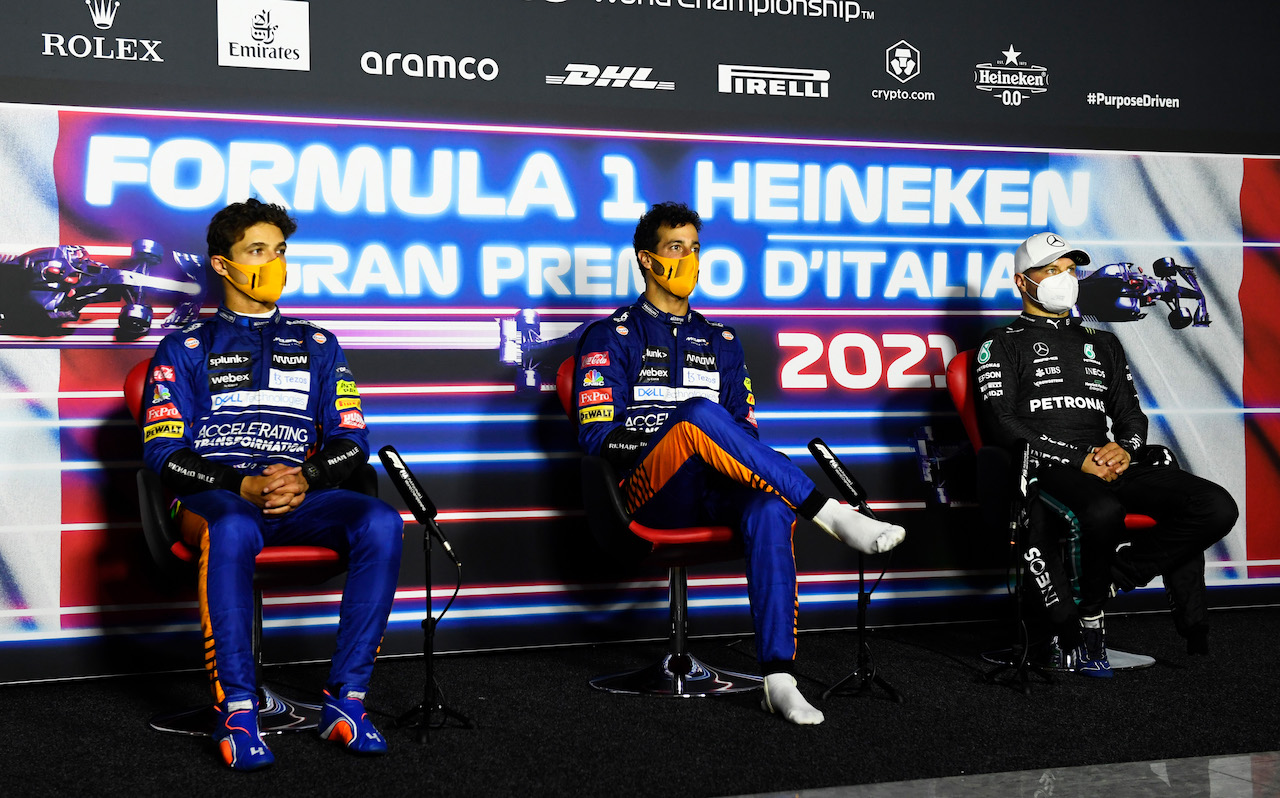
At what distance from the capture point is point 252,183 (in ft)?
12.0

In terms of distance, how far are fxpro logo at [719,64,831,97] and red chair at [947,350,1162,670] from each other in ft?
3.95

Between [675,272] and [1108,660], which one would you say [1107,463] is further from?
[675,272]

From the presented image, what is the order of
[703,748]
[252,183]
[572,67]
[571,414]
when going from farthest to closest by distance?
[572,67] < [252,183] < [571,414] < [703,748]

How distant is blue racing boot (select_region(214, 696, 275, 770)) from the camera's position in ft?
8.12

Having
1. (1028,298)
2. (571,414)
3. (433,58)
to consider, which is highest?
(433,58)

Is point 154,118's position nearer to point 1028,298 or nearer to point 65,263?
point 65,263

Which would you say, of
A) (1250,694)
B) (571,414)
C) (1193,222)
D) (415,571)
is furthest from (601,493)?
(1193,222)

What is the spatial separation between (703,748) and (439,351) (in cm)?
177

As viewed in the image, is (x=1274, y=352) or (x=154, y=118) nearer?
(x=154, y=118)

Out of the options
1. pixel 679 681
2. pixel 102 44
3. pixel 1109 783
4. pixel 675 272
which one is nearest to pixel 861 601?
pixel 679 681

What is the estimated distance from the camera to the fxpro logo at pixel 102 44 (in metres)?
3.49

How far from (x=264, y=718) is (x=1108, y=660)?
258 centimetres

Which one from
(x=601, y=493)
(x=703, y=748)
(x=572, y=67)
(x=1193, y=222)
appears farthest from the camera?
(x=1193, y=222)

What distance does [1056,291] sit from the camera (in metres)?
3.71
